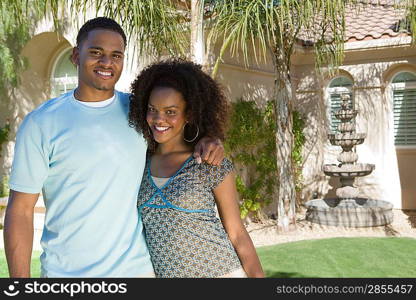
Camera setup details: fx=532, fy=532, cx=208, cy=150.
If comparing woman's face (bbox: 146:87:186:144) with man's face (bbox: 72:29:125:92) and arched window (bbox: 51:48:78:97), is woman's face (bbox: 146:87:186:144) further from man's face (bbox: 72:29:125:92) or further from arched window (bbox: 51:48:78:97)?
arched window (bbox: 51:48:78:97)

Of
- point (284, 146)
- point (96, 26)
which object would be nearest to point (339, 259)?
point (284, 146)

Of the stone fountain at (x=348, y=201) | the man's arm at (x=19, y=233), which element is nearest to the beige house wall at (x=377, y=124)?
the stone fountain at (x=348, y=201)

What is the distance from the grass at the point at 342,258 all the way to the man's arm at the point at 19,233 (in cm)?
455

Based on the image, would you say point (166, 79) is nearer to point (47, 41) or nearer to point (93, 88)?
point (93, 88)

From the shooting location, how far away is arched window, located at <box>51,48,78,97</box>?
11336mm

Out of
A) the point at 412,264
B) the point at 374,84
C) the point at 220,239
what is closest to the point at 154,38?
the point at 412,264

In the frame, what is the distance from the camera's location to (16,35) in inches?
Answer: 401

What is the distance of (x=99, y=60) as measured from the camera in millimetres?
2283

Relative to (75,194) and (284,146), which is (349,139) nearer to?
(284,146)

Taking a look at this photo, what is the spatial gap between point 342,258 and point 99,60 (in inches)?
221

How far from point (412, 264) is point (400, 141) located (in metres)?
5.29

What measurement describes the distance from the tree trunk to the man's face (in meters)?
6.58

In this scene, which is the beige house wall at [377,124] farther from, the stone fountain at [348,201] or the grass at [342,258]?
the grass at [342,258]

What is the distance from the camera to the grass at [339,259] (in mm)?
6359
